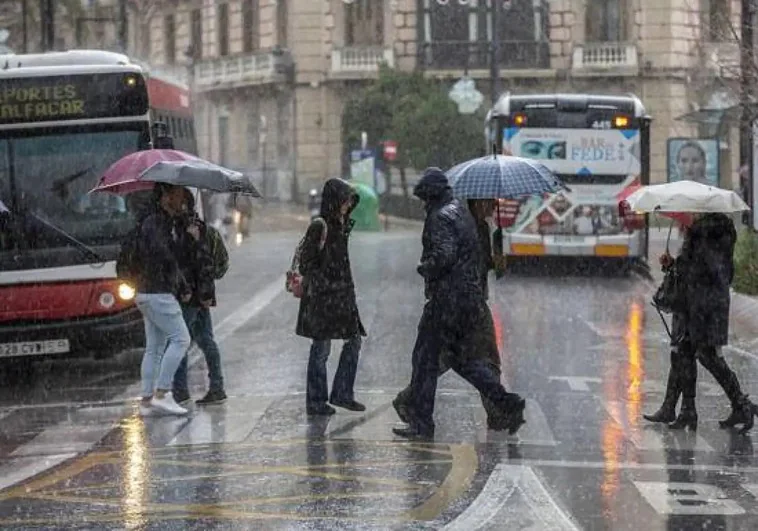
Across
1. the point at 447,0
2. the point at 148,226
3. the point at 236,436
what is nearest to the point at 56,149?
the point at 148,226

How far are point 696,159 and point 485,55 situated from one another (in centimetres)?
2837

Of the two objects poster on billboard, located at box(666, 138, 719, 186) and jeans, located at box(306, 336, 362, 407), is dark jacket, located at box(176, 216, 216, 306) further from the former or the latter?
poster on billboard, located at box(666, 138, 719, 186)

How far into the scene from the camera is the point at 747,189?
24.8 m

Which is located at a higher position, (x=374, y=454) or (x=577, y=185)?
(x=577, y=185)

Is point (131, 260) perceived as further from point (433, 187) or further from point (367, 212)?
point (367, 212)

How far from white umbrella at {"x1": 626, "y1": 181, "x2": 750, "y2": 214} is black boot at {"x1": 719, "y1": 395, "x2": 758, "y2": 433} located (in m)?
1.37

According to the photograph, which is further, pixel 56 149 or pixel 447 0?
pixel 447 0

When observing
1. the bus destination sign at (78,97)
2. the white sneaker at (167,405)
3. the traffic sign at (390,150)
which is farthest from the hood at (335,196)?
the traffic sign at (390,150)

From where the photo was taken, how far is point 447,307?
11000 mm

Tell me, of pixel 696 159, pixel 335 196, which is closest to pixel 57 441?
pixel 335 196

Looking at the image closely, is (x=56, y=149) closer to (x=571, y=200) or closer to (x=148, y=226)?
(x=148, y=226)

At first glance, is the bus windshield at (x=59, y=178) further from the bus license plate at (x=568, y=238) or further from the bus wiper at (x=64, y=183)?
the bus license plate at (x=568, y=238)

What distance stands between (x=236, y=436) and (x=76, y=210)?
432 centimetres

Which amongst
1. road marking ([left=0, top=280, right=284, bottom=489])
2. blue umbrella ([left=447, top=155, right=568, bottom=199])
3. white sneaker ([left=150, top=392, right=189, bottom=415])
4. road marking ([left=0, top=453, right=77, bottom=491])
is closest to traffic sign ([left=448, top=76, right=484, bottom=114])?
road marking ([left=0, top=280, right=284, bottom=489])
